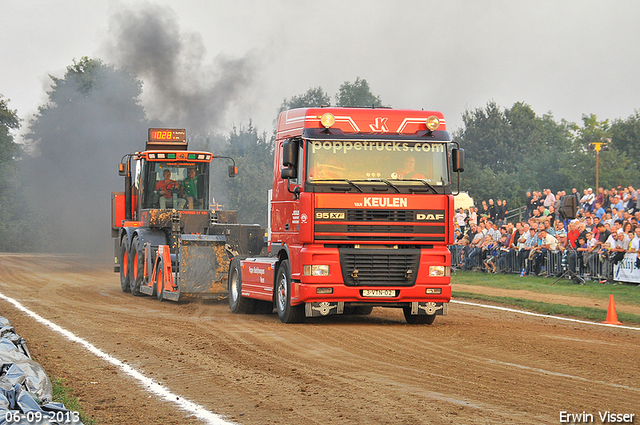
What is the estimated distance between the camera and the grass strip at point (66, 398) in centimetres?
709

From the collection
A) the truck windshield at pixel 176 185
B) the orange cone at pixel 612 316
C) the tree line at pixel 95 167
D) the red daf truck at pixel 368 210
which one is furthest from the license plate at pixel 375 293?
the tree line at pixel 95 167

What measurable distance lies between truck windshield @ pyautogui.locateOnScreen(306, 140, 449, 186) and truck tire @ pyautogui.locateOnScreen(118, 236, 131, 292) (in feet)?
33.5

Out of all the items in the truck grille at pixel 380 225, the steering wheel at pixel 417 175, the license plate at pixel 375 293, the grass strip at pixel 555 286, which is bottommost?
the grass strip at pixel 555 286

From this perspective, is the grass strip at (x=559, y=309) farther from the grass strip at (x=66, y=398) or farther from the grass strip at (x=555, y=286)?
the grass strip at (x=66, y=398)

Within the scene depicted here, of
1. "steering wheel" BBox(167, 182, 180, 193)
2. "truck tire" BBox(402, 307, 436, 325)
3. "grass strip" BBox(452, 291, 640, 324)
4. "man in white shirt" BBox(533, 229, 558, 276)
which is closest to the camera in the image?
"truck tire" BBox(402, 307, 436, 325)

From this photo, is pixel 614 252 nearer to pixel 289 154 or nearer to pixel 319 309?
pixel 319 309

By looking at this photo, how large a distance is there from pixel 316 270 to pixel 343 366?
158 inches

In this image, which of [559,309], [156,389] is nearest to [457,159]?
[559,309]

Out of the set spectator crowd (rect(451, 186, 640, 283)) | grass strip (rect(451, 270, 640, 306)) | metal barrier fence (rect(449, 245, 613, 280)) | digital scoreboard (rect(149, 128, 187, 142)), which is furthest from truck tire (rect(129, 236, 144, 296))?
grass strip (rect(451, 270, 640, 306))

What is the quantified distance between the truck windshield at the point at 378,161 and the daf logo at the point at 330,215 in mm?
552

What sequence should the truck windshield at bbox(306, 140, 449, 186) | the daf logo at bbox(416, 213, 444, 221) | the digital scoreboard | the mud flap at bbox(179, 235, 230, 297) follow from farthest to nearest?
the digital scoreboard
the mud flap at bbox(179, 235, 230, 297)
the daf logo at bbox(416, 213, 444, 221)
the truck windshield at bbox(306, 140, 449, 186)

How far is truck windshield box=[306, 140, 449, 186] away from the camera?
13867 mm

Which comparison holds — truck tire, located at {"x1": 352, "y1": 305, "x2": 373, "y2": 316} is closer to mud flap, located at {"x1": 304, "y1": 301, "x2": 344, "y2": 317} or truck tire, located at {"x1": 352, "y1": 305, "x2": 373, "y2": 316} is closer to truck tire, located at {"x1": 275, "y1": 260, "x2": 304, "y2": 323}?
truck tire, located at {"x1": 275, "y1": 260, "x2": 304, "y2": 323}

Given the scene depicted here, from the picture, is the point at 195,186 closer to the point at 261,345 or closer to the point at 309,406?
the point at 261,345
